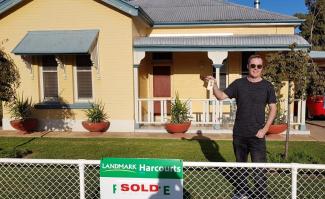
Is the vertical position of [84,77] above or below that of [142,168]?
above

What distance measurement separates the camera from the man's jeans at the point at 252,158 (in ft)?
14.1

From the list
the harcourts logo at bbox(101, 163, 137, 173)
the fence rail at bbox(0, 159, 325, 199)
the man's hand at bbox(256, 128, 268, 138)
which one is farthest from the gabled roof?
the harcourts logo at bbox(101, 163, 137, 173)

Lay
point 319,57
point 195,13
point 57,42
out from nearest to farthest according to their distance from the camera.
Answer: point 57,42
point 195,13
point 319,57

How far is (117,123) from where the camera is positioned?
36.4 ft

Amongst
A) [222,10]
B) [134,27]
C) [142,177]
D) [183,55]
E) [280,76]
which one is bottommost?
[142,177]

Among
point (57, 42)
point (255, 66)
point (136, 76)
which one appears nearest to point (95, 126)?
point (136, 76)

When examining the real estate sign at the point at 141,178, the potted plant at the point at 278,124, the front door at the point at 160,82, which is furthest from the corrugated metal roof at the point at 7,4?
the real estate sign at the point at 141,178

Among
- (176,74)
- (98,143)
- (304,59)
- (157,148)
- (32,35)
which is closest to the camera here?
(304,59)

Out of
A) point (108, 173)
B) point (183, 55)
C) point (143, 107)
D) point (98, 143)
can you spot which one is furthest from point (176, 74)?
point (108, 173)

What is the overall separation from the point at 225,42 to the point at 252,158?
6847 millimetres

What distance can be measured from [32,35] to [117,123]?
13.0 feet

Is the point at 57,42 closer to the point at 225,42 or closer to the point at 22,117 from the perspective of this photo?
the point at 22,117

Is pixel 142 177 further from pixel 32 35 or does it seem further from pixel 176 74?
pixel 176 74

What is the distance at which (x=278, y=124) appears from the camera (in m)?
10.1
